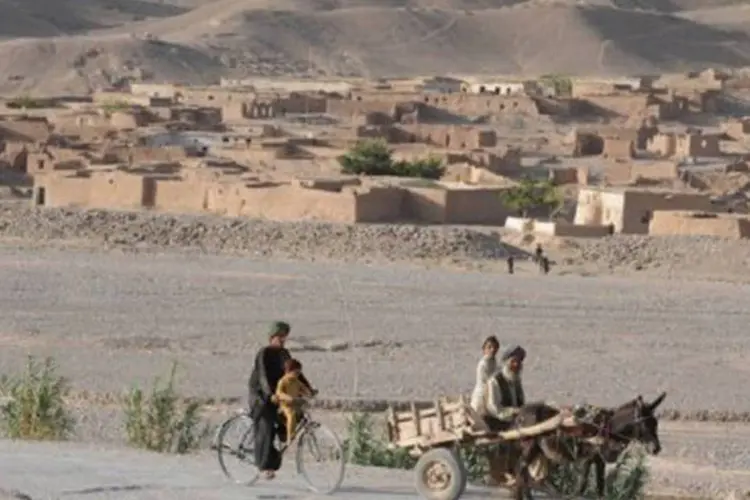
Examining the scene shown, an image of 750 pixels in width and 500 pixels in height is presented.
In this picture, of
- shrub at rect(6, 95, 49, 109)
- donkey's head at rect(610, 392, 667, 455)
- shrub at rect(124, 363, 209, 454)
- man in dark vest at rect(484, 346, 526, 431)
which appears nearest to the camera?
donkey's head at rect(610, 392, 667, 455)

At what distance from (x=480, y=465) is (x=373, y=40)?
297ft

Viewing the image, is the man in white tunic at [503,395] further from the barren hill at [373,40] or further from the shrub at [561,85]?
the barren hill at [373,40]

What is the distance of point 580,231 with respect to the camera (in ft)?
106

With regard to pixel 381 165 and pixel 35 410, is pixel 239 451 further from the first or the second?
pixel 381 165

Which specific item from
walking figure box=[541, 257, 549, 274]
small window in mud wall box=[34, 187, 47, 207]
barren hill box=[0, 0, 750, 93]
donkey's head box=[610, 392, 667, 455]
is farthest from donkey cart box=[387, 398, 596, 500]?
barren hill box=[0, 0, 750, 93]

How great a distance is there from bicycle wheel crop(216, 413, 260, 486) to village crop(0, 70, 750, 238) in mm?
20997

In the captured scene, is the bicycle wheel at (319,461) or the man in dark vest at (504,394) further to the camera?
the bicycle wheel at (319,461)

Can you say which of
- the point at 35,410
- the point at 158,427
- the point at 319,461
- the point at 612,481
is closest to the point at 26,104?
the point at 35,410

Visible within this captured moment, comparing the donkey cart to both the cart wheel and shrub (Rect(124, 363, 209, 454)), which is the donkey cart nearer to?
the cart wheel

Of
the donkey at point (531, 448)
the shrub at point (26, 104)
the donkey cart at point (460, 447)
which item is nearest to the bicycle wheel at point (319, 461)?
the donkey cart at point (460, 447)

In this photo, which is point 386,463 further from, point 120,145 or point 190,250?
point 120,145

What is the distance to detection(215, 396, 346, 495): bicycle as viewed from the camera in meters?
10.7

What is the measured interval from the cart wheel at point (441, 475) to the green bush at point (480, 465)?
255 mm

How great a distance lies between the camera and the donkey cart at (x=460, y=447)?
10344mm
